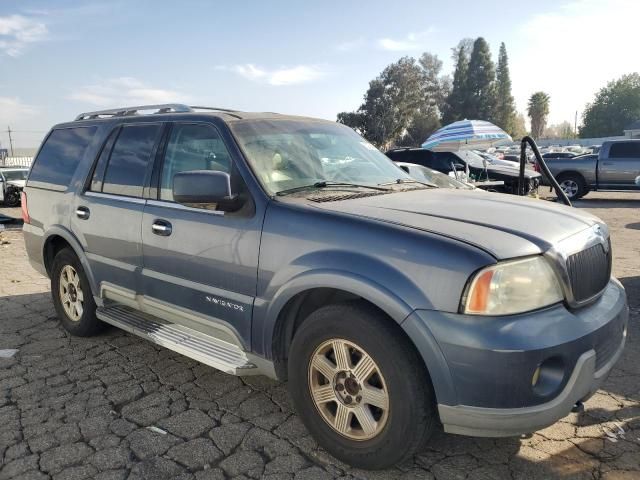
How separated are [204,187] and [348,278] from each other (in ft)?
3.17

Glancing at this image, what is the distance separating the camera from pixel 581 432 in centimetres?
297

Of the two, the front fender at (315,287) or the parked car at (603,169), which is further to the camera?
the parked car at (603,169)

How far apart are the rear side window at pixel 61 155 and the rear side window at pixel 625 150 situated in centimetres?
1562

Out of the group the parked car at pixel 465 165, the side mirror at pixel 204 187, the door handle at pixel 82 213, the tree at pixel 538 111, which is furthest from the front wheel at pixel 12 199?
the tree at pixel 538 111

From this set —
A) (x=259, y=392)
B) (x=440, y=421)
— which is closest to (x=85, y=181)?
(x=259, y=392)

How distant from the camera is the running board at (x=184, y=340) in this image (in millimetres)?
3047

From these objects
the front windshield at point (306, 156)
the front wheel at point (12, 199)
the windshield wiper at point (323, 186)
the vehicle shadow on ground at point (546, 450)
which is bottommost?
the vehicle shadow on ground at point (546, 450)

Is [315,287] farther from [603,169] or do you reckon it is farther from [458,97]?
[458,97]

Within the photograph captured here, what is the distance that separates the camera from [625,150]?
15727 millimetres

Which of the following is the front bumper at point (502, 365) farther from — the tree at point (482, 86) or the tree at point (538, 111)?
the tree at point (538, 111)

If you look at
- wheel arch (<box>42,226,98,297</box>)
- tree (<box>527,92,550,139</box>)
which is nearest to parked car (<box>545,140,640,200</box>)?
wheel arch (<box>42,226,98,297</box>)

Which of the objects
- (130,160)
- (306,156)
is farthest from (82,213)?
(306,156)

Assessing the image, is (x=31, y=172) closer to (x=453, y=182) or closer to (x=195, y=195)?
(x=195, y=195)

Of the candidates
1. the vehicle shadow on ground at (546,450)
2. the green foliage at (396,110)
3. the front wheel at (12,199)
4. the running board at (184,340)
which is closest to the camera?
the vehicle shadow on ground at (546,450)
